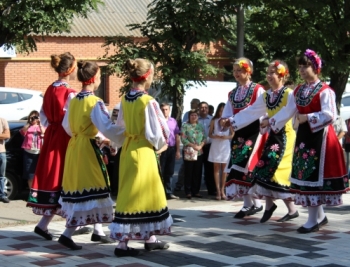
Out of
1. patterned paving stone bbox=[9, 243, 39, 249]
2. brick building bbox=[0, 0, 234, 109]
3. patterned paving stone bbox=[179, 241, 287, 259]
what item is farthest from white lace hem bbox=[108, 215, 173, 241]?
brick building bbox=[0, 0, 234, 109]

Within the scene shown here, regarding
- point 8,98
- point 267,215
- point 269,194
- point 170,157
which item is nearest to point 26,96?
point 8,98

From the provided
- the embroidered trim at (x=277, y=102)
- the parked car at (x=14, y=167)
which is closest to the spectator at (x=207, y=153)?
the parked car at (x=14, y=167)

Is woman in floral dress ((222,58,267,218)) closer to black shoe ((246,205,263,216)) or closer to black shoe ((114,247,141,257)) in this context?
black shoe ((246,205,263,216))

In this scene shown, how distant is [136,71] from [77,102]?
0.74m

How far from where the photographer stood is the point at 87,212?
26.6 ft

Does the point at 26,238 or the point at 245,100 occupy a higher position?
the point at 245,100

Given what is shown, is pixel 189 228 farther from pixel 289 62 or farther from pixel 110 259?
pixel 289 62

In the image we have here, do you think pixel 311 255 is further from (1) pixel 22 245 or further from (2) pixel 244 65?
(1) pixel 22 245

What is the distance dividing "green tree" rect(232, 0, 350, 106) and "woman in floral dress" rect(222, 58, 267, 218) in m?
3.11

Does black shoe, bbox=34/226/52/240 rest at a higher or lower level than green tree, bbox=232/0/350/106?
lower

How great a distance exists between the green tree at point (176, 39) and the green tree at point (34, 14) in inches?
37.0

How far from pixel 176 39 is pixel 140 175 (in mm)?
5784

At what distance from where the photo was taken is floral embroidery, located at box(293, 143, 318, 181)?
29.7ft

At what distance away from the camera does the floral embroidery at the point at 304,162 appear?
9047 millimetres
